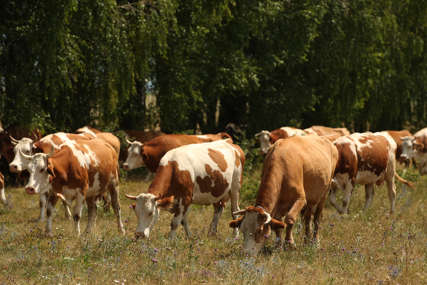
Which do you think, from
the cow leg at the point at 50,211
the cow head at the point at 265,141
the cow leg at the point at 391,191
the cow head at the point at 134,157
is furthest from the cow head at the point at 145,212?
the cow head at the point at 265,141

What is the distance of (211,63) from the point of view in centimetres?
2069

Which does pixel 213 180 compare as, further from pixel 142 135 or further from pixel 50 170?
pixel 142 135

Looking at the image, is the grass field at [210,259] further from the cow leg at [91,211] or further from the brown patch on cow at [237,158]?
the brown patch on cow at [237,158]

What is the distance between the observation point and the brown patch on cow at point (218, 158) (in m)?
10.0

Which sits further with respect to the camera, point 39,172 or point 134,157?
point 134,157

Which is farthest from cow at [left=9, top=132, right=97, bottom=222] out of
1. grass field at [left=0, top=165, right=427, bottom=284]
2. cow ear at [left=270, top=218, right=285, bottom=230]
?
cow ear at [left=270, top=218, right=285, bottom=230]

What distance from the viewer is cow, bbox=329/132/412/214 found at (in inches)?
498

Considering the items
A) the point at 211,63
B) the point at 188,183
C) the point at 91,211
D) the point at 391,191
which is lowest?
the point at 391,191

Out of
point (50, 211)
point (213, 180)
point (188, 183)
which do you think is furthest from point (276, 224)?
point (50, 211)

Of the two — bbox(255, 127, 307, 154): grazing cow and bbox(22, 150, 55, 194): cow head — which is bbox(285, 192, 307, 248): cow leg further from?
bbox(255, 127, 307, 154): grazing cow

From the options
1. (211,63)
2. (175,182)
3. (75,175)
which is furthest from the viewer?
(211,63)

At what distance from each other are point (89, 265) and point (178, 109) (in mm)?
12219

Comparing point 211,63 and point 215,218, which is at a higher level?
point 211,63

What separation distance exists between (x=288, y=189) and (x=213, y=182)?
192 cm
